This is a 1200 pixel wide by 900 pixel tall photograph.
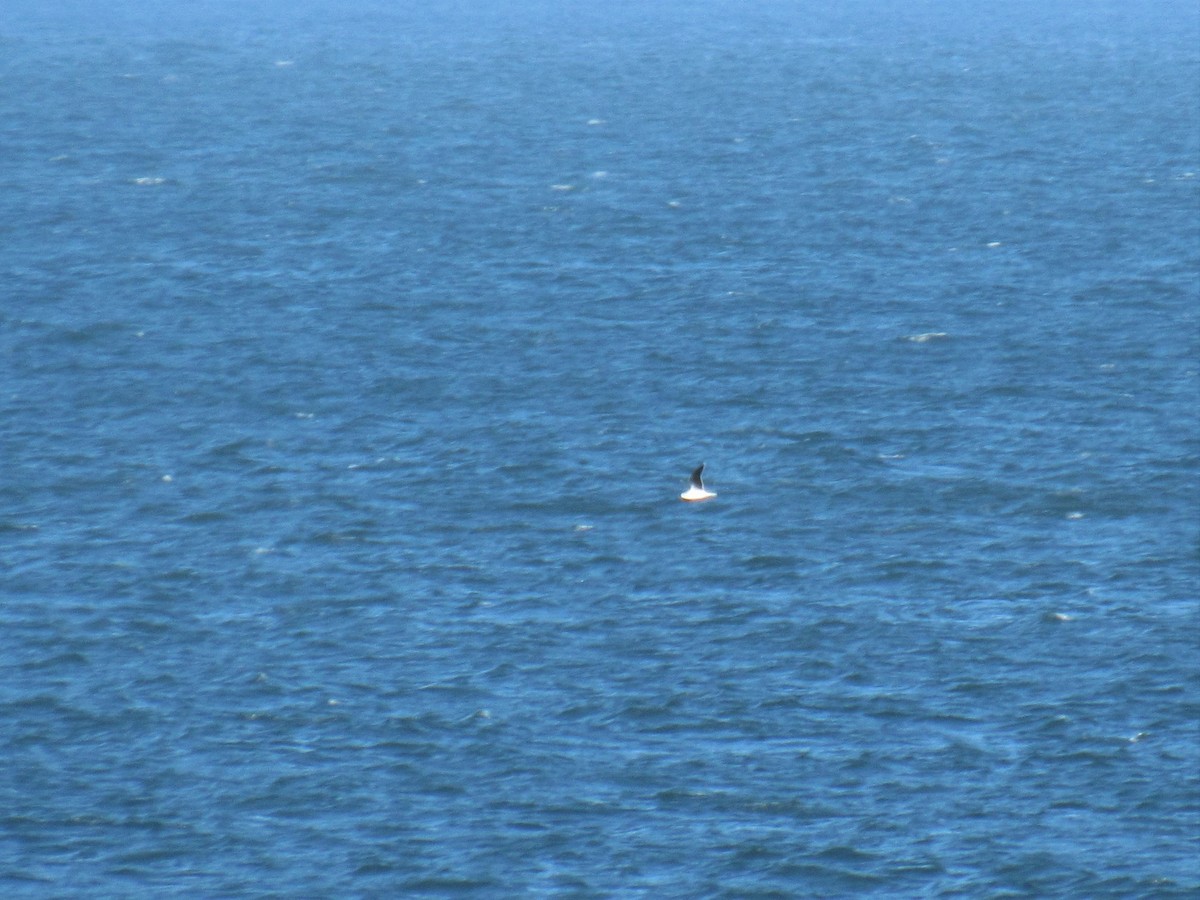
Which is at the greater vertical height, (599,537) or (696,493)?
(696,493)

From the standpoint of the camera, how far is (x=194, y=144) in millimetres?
138125

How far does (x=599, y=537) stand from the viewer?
214ft

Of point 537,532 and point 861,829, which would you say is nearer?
point 861,829

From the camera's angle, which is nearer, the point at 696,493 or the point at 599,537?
the point at 599,537

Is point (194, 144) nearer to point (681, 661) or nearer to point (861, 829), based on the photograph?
point (681, 661)

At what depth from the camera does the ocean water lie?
48125 mm

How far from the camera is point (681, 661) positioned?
2215 inches

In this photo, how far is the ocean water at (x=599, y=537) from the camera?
48.1 metres

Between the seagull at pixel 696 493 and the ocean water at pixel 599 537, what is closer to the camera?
the ocean water at pixel 599 537

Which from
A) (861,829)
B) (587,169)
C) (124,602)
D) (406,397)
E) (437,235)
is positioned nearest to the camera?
(861,829)

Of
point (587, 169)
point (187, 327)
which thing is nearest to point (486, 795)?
point (187, 327)

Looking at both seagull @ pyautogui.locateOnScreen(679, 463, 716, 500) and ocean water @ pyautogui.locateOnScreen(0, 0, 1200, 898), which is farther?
seagull @ pyautogui.locateOnScreen(679, 463, 716, 500)

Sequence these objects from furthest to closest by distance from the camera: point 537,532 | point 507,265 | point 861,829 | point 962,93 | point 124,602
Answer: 1. point 962,93
2. point 507,265
3. point 537,532
4. point 124,602
5. point 861,829

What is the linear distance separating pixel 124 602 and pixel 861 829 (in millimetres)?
22960
